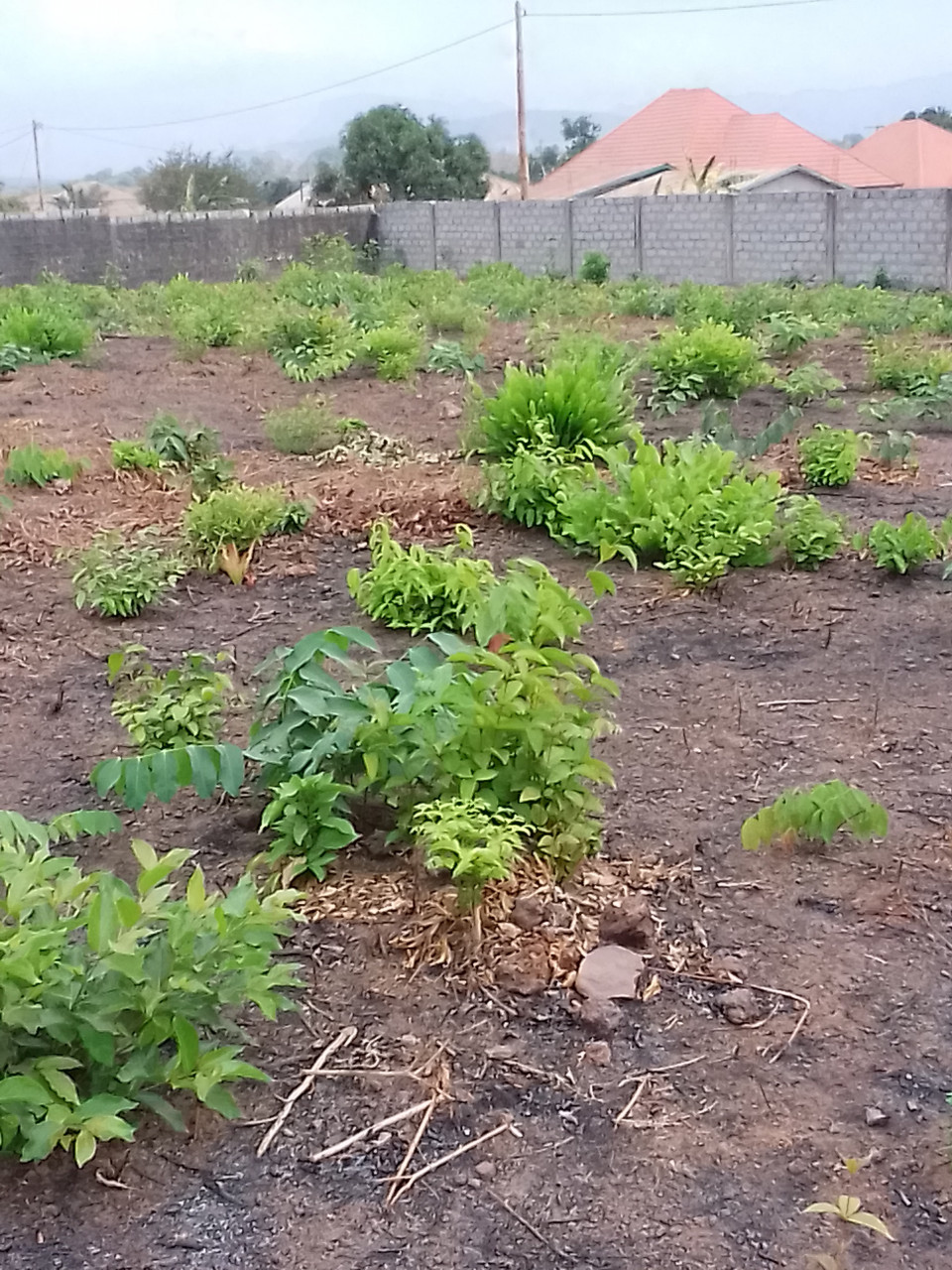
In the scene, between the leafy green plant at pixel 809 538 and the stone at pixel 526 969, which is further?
the leafy green plant at pixel 809 538

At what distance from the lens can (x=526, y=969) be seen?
2.29m

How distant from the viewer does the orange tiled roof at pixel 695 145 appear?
39062 millimetres

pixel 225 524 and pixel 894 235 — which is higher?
pixel 894 235

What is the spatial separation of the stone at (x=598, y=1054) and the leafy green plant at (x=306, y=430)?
4.71 metres

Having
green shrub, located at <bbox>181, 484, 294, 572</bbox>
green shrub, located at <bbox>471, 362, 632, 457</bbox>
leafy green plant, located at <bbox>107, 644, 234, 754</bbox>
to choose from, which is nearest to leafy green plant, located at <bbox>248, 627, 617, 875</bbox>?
leafy green plant, located at <bbox>107, 644, 234, 754</bbox>

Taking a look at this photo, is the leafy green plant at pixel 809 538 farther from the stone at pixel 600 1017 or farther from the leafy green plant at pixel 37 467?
the leafy green plant at pixel 37 467

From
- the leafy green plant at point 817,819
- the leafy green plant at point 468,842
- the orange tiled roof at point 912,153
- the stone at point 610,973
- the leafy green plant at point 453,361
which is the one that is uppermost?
the orange tiled roof at point 912,153

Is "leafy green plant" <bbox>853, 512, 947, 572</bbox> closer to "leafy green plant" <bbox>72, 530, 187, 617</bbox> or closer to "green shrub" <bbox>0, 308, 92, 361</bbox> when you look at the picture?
"leafy green plant" <bbox>72, 530, 187, 617</bbox>

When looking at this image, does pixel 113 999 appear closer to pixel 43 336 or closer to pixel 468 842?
pixel 468 842

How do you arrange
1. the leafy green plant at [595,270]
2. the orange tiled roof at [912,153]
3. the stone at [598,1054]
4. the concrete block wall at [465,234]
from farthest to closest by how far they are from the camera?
1. the orange tiled roof at [912,153]
2. the concrete block wall at [465,234]
3. the leafy green plant at [595,270]
4. the stone at [598,1054]

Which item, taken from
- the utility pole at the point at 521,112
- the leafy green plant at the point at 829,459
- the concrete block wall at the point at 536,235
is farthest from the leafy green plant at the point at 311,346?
the utility pole at the point at 521,112

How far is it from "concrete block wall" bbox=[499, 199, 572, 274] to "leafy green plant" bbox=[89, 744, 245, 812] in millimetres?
17869

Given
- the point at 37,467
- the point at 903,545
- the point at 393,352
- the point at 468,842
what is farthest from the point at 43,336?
the point at 468,842

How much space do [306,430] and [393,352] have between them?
7.86 ft
